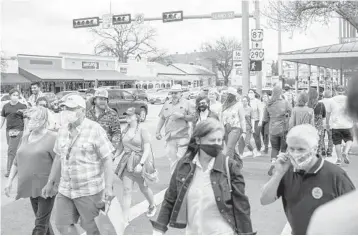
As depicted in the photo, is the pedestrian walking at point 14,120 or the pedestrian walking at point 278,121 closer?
the pedestrian walking at point 14,120

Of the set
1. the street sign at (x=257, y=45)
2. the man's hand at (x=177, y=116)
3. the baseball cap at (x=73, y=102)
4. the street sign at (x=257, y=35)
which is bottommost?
the man's hand at (x=177, y=116)

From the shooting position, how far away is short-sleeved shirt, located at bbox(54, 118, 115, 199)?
14.3ft

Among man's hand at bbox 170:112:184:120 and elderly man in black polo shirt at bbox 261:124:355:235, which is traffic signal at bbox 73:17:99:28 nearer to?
man's hand at bbox 170:112:184:120

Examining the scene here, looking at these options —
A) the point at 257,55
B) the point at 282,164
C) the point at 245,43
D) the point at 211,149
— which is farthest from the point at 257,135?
the point at 282,164

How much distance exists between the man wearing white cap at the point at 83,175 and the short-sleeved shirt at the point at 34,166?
0.44 metres

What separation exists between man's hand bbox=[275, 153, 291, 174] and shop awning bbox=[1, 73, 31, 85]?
141 ft

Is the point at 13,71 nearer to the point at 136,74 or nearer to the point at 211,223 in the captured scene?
the point at 136,74

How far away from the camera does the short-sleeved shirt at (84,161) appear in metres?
4.36

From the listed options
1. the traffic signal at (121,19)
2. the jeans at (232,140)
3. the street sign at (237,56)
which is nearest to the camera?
the jeans at (232,140)

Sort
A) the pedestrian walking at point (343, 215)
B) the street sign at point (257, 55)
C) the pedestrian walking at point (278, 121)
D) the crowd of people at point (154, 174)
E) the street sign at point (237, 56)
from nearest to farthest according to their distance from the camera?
the pedestrian walking at point (343, 215), the crowd of people at point (154, 174), the pedestrian walking at point (278, 121), the street sign at point (257, 55), the street sign at point (237, 56)

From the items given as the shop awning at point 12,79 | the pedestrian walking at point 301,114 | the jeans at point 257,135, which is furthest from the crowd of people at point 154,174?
the shop awning at point 12,79

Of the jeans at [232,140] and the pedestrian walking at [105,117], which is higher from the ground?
the pedestrian walking at [105,117]

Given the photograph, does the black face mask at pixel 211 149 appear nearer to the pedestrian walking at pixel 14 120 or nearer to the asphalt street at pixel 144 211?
the asphalt street at pixel 144 211

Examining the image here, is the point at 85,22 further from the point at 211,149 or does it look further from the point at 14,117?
the point at 211,149
